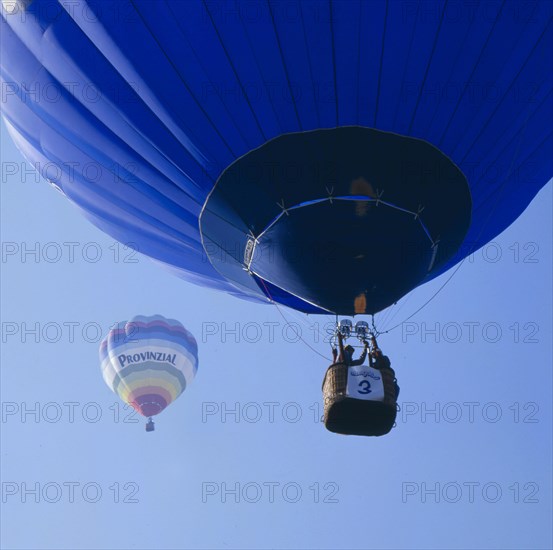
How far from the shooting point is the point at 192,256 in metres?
8.90

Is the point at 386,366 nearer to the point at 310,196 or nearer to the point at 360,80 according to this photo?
the point at 310,196

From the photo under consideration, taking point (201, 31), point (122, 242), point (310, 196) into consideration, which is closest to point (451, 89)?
point (310, 196)

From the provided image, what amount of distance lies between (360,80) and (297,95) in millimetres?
396

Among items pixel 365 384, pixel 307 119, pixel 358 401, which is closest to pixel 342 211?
pixel 307 119

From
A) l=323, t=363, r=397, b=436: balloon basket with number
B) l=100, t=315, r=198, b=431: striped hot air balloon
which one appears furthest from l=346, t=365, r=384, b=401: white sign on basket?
l=100, t=315, r=198, b=431: striped hot air balloon

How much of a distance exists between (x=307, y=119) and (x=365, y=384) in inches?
66.0

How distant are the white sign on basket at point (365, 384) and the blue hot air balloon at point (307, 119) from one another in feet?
2.43

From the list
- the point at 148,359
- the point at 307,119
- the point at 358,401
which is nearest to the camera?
the point at 358,401

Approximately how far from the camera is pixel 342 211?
7.73m

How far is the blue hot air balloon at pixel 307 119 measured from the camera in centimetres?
742

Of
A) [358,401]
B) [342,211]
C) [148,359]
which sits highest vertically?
[148,359]

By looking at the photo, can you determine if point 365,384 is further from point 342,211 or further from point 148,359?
point 148,359

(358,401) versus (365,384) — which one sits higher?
(365,384)

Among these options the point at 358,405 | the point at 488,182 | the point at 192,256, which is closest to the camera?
A: the point at 358,405
